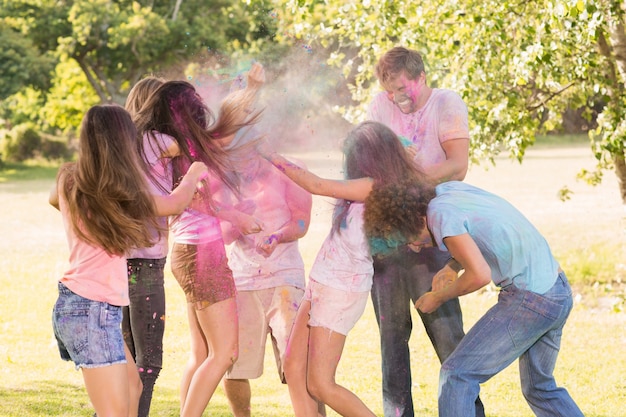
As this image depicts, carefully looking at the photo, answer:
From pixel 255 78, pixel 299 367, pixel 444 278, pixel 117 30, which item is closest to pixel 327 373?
pixel 299 367

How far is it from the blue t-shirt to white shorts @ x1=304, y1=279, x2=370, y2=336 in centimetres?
57

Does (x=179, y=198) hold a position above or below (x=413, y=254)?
above

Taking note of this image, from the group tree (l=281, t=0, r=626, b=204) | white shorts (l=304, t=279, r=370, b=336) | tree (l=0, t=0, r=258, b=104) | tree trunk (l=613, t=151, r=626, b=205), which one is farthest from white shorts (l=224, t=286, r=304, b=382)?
tree (l=0, t=0, r=258, b=104)

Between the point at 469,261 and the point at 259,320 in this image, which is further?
the point at 259,320

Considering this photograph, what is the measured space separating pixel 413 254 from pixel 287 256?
0.63 metres

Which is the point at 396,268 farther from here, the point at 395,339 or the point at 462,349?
the point at 462,349

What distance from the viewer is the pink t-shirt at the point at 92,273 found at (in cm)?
380

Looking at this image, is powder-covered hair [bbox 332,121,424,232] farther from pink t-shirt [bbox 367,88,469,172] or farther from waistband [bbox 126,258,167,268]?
waistband [bbox 126,258,167,268]

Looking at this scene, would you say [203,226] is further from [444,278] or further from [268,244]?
[444,278]

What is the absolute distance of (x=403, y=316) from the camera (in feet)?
15.3

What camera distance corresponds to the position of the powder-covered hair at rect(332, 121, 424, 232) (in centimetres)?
429

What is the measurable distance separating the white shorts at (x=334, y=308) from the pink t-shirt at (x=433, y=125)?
30.0 inches

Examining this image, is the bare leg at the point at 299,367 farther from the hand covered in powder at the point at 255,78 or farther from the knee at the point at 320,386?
the hand covered in powder at the point at 255,78

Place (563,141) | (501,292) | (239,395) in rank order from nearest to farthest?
1. (501,292)
2. (239,395)
3. (563,141)
